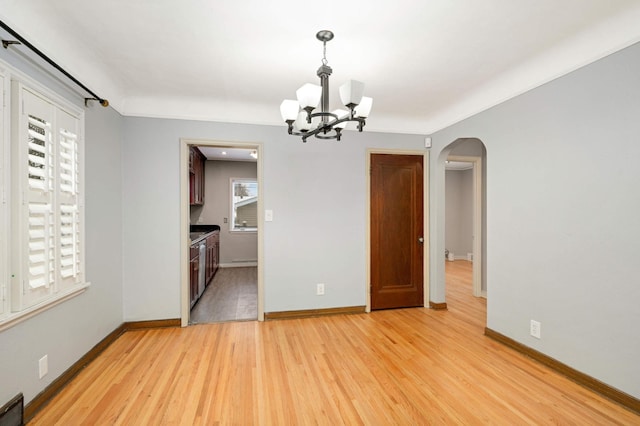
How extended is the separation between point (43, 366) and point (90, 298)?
0.67 metres

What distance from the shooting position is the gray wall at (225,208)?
6.77 meters

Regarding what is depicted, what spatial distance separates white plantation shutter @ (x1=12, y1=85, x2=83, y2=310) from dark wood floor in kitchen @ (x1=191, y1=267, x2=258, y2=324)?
1614 mm

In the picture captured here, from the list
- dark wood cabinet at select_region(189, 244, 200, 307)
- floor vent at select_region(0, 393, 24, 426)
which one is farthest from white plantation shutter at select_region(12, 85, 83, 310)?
dark wood cabinet at select_region(189, 244, 200, 307)

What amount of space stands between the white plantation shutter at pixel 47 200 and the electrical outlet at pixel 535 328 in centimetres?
372

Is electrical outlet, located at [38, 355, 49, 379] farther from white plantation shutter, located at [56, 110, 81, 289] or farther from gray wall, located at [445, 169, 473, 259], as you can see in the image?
gray wall, located at [445, 169, 473, 259]

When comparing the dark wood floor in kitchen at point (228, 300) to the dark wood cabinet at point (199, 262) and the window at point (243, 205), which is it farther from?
the window at point (243, 205)

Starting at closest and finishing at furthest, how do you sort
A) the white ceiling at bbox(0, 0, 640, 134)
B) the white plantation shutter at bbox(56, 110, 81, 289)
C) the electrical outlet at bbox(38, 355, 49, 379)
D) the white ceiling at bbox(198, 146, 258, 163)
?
1. the white ceiling at bbox(0, 0, 640, 134)
2. the electrical outlet at bbox(38, 355, 49, 379)
3. the white plantation shutter at bbox(56, 110, 81, 289)
4. the white ceiling at bbox(198, 146, 258, 163)

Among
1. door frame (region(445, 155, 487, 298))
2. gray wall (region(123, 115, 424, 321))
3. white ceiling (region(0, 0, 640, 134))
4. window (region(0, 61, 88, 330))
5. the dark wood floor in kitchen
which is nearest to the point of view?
window (region(0, 61, 88, 330))

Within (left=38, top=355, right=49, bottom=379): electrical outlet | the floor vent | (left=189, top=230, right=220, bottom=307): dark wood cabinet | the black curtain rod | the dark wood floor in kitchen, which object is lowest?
the dark wood floor in kitchen

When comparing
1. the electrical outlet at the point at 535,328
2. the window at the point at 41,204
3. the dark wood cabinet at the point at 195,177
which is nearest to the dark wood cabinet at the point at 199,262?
the dark wood cabinet at the point at 195,177

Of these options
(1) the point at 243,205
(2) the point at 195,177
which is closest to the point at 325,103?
(2) the point at 195,177

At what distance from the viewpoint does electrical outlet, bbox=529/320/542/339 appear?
2.49 metres

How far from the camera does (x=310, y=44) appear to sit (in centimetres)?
216

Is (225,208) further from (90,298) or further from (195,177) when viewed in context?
(90,298)
